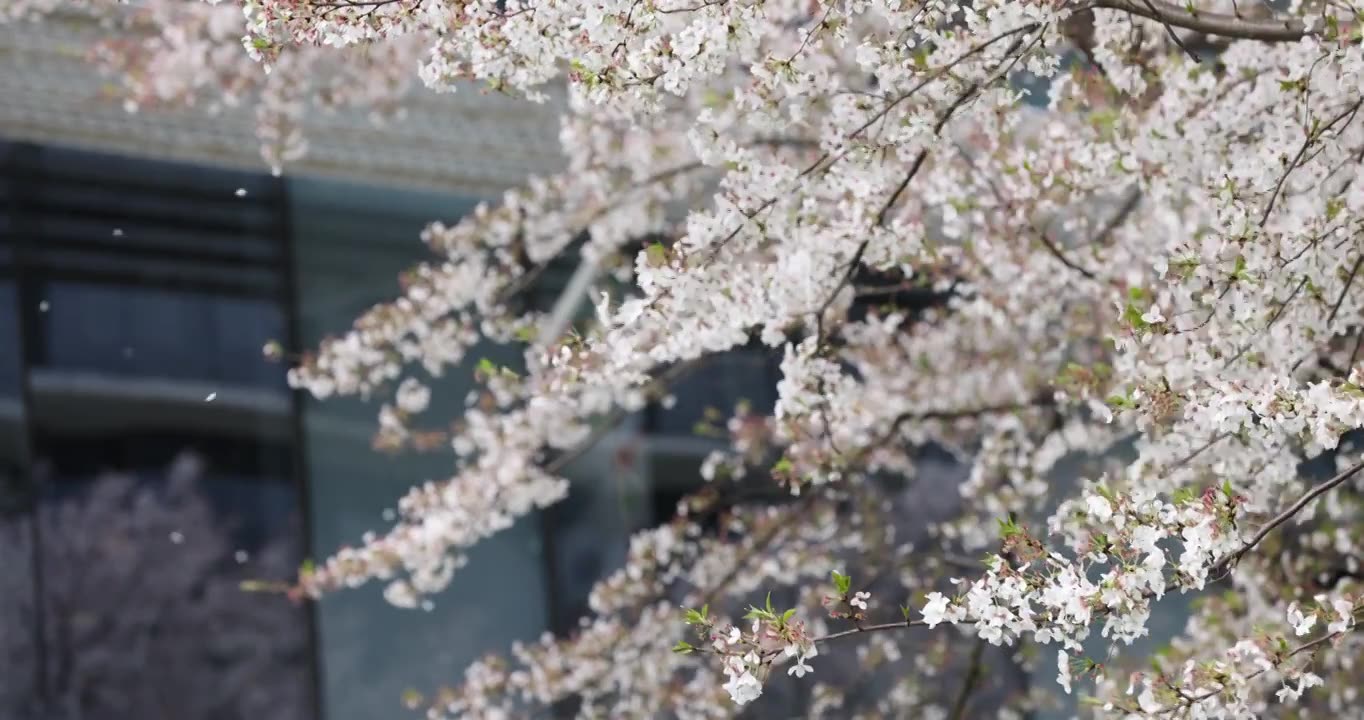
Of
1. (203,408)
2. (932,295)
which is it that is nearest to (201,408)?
(203,408)

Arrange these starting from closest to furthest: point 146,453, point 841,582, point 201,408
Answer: point 841,582
point 146,453
point 201,408

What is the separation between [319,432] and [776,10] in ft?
15.5

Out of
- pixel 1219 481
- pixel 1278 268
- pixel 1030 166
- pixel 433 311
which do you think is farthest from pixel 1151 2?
pixel 433 311

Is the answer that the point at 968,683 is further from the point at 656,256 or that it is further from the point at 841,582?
the point at 841,582

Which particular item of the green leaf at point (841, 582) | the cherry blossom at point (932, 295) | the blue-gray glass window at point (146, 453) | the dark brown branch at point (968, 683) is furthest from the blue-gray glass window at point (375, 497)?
the green leaf at point (841, 582)

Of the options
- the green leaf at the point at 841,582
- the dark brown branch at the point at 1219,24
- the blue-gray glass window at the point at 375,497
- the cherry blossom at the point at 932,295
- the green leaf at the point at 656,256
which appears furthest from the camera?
the blue-gray glass window at the point at 375,497

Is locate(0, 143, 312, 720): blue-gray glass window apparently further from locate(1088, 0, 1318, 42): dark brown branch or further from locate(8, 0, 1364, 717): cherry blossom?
locate(1088, 0, 1318, 42): dark brown branch

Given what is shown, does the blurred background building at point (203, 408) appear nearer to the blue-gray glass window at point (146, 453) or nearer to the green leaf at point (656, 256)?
the blue-gray glass window at point (146, 453)

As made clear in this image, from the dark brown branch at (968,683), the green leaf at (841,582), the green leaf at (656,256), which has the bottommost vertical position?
the green leaf at (841,582)

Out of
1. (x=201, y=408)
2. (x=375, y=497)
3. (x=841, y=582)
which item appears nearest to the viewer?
(x=841, y=582)

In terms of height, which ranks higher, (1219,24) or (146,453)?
(146,453)

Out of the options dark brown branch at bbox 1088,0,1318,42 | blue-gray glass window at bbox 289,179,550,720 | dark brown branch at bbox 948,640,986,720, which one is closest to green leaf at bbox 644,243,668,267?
dark brown branch at bbox 1088,0,1318,42

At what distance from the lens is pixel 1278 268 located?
3.89 meters

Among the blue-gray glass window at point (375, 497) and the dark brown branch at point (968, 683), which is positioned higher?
the blue-gray glass window at point (375, 497)
